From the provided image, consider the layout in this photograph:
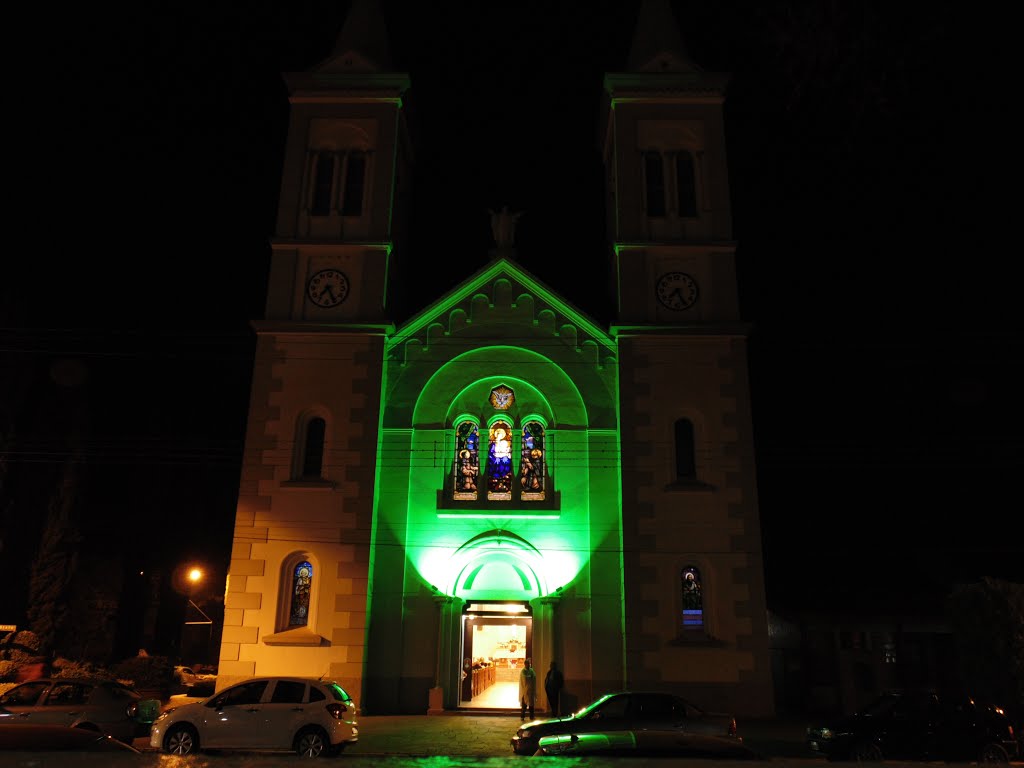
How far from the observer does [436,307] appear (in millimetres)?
25547

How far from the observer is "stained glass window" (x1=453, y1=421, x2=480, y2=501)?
2419 centimetres

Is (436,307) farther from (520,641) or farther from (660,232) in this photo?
(520,641)

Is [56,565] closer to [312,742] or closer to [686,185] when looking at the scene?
[312,742]

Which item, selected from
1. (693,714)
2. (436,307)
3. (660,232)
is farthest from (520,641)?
(660,232)

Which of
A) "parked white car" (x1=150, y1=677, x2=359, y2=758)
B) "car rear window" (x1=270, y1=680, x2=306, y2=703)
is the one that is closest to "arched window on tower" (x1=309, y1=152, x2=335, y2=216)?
"car rear window" (x1=270, y1=680, x2=306, y2=703)

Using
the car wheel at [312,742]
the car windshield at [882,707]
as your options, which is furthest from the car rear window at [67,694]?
the car windshield at [882,707]

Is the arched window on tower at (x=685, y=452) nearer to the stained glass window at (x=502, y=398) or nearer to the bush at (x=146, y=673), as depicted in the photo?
the stained glass window at (x=502, y=398)

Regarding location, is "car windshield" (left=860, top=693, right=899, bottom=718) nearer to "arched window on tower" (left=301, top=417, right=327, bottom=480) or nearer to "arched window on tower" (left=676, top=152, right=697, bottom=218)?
"arched window on tower" (left=301, top=417, right=327, bottom=480)

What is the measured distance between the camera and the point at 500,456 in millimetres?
24578

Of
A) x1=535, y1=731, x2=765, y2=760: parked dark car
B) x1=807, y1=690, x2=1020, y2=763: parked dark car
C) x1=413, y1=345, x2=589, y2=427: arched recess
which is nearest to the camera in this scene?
x1=535, y1=731, x2=765, y2=760: parked dark car

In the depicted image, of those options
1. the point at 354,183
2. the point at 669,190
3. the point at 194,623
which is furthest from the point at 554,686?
the point at 194,623

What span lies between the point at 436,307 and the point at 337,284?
10.9ft

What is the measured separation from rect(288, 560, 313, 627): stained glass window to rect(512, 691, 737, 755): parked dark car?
887 centimetres

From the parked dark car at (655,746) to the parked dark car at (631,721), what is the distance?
4.30 ft
